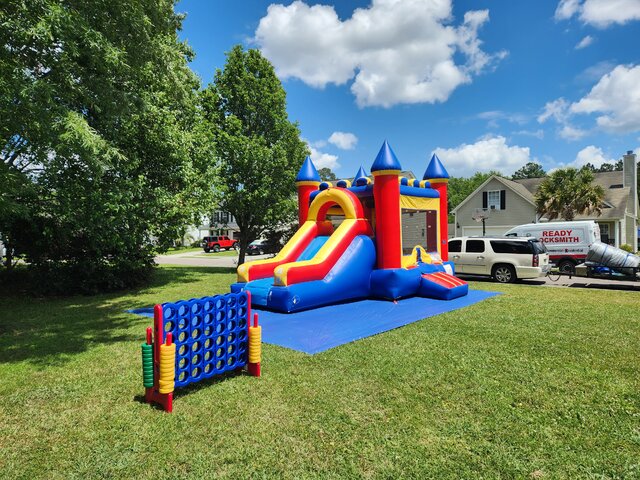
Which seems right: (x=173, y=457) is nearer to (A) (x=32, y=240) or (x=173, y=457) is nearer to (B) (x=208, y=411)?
(B) (x=208, y=411)

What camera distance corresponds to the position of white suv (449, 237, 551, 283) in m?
14.1

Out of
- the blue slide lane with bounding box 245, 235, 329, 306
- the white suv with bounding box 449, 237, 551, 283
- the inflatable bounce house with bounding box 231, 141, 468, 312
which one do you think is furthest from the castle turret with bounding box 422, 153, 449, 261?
the blue slide lane with bounding box 245, 235, 329, 306

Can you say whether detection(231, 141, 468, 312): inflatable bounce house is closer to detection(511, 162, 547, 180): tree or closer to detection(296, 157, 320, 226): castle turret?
detection(296, 157, 320, 226): castle turret

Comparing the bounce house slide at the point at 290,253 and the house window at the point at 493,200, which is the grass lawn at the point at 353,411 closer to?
the bounce house slide at the point at 290,253

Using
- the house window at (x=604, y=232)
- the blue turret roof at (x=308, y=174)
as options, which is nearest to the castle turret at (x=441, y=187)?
the blue turret roof at (x=308, y=174)

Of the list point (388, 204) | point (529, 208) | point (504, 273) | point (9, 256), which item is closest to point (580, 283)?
point (504, 273)

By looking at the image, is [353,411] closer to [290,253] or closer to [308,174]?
[290,253]

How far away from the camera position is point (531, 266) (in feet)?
46.1

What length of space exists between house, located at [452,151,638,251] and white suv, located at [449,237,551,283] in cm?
1627

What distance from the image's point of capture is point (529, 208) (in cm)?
2931

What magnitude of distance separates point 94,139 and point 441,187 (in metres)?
11.1

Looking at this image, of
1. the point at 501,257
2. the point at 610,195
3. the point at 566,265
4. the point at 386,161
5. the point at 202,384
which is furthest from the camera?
the point at 610,195

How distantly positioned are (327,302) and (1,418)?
6.93 metres

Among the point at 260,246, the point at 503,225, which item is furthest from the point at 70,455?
the point at 503,225
